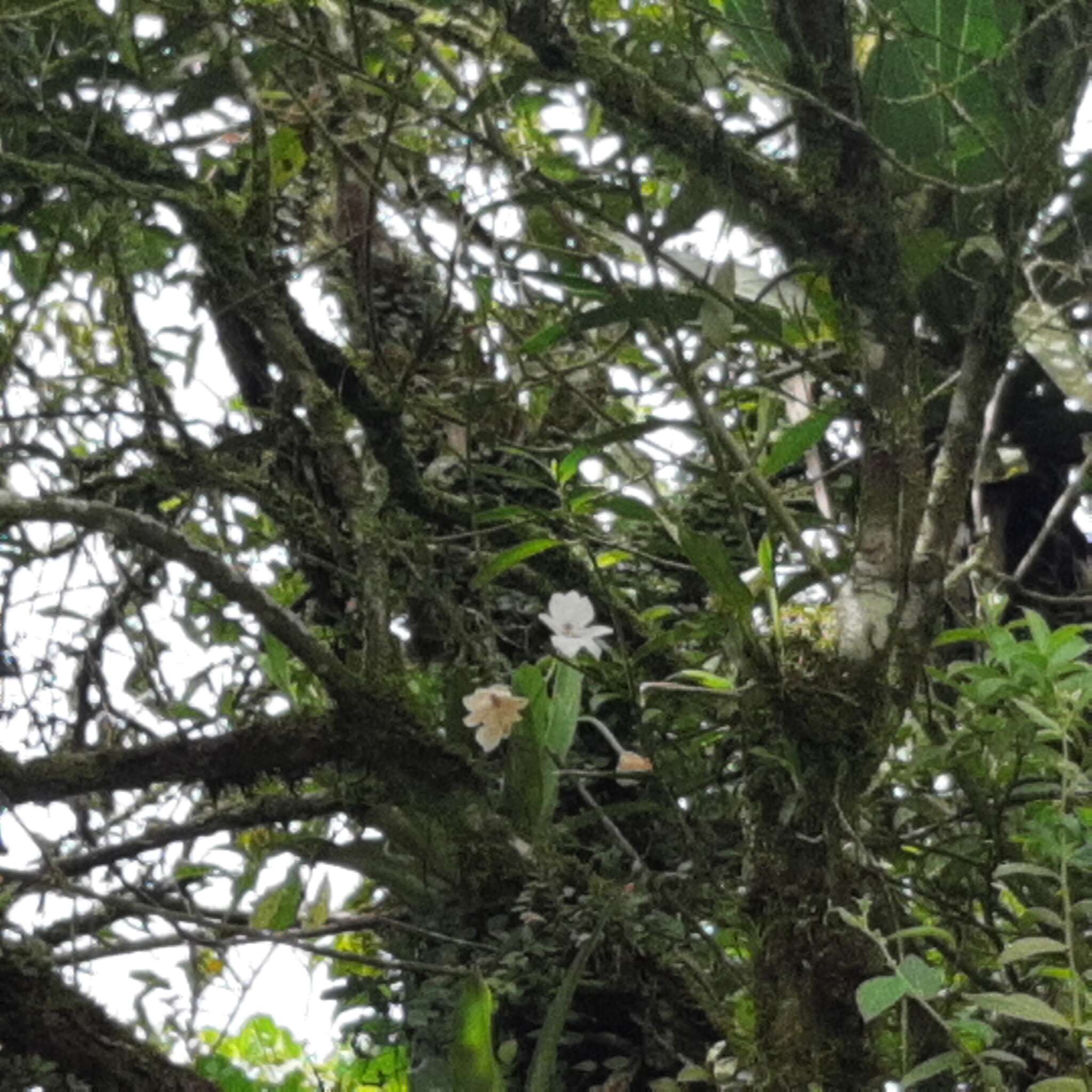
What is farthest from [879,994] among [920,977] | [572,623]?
[572,623]

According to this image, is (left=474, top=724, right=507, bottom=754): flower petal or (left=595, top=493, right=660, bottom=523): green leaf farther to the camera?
(left=595, top=493, right=660, bottom=523): green leaf

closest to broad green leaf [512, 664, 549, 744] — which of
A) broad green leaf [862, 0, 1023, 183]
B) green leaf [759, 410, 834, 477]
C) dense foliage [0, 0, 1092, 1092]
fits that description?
dense foliage [0, 0, 1092, 1092]

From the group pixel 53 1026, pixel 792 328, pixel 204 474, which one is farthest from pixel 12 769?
pixel 792 328

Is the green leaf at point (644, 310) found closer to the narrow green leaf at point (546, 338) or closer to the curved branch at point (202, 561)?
the narrow green leaf at point (546, 338)

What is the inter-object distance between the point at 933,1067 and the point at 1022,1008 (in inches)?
2.3

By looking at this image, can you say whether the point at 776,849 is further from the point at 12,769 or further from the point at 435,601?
the point at 12,769

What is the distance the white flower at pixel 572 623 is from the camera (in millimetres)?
1011

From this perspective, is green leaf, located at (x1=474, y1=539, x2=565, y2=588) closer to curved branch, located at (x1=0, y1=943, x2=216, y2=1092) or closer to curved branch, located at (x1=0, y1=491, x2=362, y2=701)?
curved branch, located at (x1=0, y1=491, x2=362, y2=701)

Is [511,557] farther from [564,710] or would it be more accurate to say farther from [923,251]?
[923,251]

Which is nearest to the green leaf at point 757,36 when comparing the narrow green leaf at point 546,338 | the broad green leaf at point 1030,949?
the narrow green leaf at point 546,338

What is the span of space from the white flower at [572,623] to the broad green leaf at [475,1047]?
9.3 inches

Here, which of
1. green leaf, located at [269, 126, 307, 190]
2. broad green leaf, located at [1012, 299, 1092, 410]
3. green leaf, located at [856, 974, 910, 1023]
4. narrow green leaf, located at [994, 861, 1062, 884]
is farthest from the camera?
green leaf, located at [269, 126, 307, 190]

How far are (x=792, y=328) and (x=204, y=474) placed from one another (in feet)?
1.60

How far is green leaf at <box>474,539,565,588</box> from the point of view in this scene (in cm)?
106
